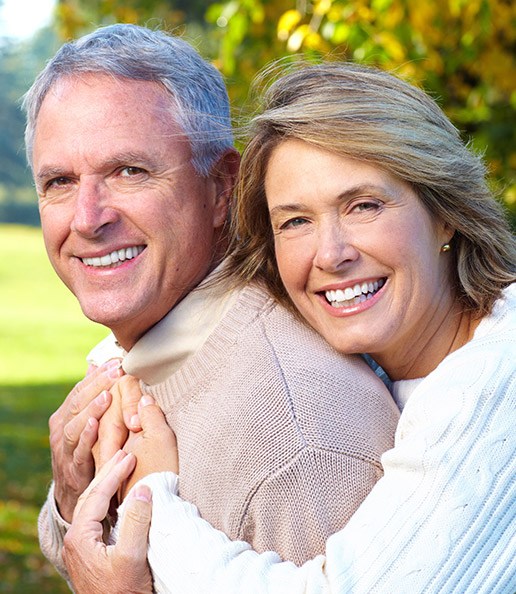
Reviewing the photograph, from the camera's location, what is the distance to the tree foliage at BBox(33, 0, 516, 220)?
4.95 metres

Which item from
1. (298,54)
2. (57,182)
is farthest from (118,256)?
(298,54)

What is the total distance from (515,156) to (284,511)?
4.12 metres

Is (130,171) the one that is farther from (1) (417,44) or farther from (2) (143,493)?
(1) (417,44)

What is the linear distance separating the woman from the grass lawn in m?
6.14

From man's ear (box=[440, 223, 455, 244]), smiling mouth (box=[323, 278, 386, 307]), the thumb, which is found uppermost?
man's ear (box=[440, 223, 455, 244])

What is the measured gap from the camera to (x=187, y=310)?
2861 mm

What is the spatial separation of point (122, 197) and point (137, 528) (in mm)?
858

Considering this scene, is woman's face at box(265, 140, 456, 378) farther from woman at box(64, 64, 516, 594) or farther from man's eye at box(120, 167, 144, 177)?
man's eye at box(120, 167, 144, 177)

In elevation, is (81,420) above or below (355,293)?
below

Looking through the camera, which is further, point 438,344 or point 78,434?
point 78,434

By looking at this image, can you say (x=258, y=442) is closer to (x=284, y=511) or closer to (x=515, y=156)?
(x=284, y=511)

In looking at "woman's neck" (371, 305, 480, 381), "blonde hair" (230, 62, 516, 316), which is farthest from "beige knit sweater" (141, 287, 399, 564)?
"blonde hair" (230, 62, 516, 316)

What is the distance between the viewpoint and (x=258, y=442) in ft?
7.84

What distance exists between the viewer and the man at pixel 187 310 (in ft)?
7.74
